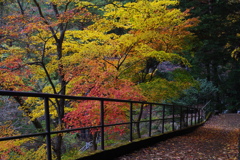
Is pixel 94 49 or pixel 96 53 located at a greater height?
pixel 94 49

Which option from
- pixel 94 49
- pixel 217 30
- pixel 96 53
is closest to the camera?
pixel 94 49

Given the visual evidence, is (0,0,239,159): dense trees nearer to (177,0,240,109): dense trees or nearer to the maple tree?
the maple tree

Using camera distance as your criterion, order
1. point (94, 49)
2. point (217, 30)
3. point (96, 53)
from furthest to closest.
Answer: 1. point (217, 30)
2. point (96, 53)
3. point (94, 49)

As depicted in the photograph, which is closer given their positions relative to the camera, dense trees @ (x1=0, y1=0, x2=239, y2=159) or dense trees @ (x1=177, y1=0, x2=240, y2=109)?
dense trees @ (x1=0, y1=0, x2=239, y2=159)

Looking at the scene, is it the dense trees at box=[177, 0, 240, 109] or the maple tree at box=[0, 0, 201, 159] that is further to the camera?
the dense trees at box=[177, 0, 240, 109]

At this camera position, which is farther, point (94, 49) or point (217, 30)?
point (217, 30)

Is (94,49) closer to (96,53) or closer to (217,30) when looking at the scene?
(96,53)

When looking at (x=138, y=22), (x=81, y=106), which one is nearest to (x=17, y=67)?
(x=81, y=106)

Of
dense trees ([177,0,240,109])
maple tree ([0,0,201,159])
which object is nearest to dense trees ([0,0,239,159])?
maple tree ([0,0,201,159])

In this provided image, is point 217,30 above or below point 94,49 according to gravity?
above

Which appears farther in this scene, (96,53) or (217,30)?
(217,30)

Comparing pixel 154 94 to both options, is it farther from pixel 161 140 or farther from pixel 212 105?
pixel 212 105

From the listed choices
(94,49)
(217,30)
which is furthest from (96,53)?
(217,30)

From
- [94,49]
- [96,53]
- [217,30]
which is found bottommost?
[96,53]
